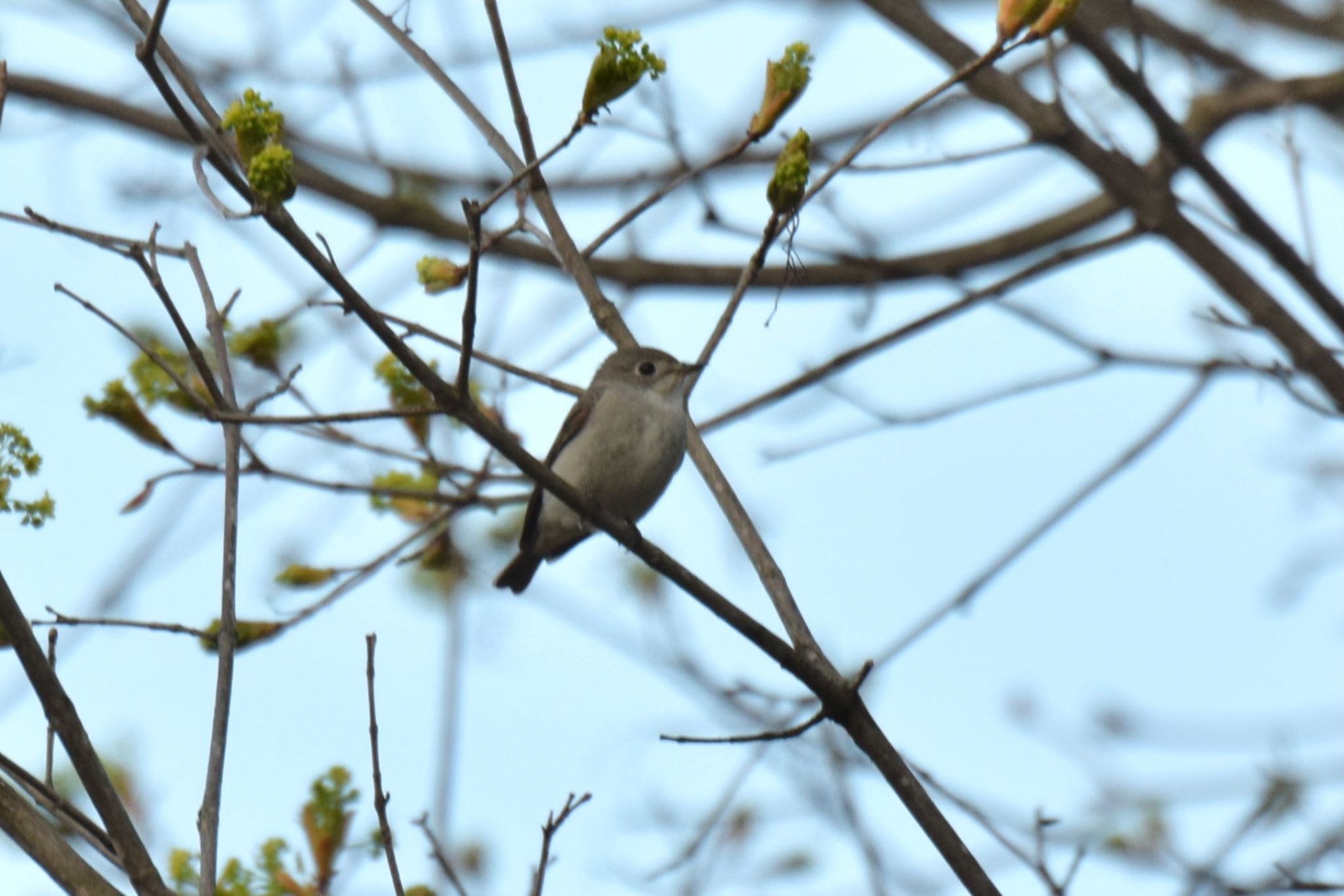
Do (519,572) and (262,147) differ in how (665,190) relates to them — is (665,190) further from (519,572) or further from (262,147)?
(519,572)

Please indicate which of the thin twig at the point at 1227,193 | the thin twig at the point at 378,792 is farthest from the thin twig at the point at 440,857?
the thin twig at the point at 1227,193

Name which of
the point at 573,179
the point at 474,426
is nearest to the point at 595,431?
the point at 573,179

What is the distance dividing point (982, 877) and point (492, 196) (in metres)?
1.73

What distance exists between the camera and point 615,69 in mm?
2842

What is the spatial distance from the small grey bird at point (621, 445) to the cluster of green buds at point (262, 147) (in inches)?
102

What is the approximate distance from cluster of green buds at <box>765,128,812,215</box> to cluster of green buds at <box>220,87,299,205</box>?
3.01 ft

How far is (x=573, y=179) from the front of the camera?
23.6 feet

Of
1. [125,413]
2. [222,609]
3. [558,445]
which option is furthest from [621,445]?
[222,609]

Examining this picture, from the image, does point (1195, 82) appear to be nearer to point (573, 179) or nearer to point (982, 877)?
point (573, 179)

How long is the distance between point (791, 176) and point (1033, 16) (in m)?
0.63

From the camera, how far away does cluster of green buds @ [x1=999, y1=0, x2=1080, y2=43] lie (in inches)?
121

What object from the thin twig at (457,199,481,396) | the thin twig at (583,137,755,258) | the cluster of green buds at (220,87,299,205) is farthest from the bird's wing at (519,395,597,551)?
the cluster of green buds at (220,87,299,205)

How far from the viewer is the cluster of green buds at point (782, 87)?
121 inches

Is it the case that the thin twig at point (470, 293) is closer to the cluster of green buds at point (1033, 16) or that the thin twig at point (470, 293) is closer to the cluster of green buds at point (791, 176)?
the cluster of green buds at point (791, 176)
